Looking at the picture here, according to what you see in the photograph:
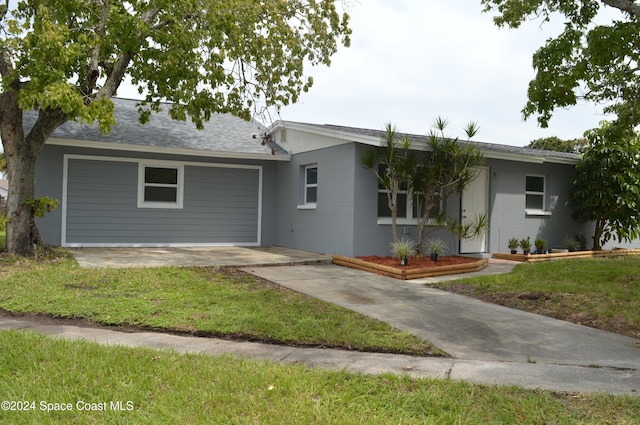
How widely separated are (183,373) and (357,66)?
1209 cm

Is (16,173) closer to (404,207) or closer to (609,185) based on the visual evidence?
(404,207)

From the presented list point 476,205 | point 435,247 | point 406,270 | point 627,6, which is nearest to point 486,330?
point 406,270

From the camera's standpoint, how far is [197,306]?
6.40 metres

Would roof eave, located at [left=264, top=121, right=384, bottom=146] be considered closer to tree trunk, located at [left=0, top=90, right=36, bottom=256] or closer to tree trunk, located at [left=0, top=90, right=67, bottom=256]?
tree trunk, located at [left=0, top=90, right=67, bottom=256]

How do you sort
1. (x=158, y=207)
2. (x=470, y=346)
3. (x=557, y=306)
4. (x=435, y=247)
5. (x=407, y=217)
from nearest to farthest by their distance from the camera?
1. (x=470, y=346)
2. (x=557, y=306)
3. (x=435, y=247)
4. (x=407, y=217)
5. (x=158, y=207)

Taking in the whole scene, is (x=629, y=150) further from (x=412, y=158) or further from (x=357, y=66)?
(x=357, y=66)

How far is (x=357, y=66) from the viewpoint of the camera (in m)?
14.5

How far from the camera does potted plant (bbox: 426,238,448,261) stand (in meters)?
11.4

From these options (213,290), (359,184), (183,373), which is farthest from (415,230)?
(183,373)

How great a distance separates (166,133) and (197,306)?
30.9 feet

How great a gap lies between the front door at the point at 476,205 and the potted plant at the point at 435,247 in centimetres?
102

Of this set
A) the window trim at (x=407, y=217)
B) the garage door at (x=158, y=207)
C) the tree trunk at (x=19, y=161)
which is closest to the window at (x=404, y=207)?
the window trim at (x=407, y=217)

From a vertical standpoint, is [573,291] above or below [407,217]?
below

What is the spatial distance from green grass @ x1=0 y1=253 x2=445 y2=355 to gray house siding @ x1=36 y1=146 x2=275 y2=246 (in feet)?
13.8
